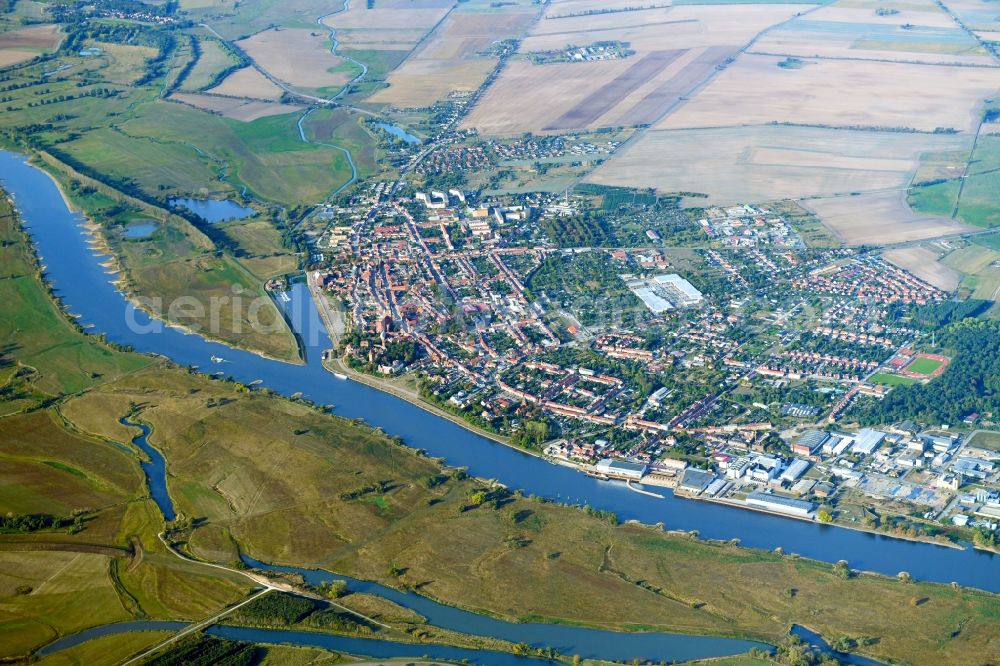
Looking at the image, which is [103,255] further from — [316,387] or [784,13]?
[784,13]

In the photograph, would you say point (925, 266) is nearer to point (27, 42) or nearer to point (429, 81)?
point (429, 81)

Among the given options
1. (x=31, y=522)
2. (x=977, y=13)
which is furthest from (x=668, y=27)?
(x=31, y=522)

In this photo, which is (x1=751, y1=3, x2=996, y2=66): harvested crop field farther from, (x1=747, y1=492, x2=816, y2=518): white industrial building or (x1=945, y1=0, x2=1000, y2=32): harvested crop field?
(x1=747, y1=492, x2=816, y2=518): white industrial building

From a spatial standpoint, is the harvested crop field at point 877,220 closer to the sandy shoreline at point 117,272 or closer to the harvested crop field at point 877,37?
the sandy shoreline at point 117,272

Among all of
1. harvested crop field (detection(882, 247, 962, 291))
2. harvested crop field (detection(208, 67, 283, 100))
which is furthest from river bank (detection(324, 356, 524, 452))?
harvested crop field (detection(208, 67, 283, 100))

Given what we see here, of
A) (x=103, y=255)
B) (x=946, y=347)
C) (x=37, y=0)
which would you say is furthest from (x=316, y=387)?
(x=37, y=0)

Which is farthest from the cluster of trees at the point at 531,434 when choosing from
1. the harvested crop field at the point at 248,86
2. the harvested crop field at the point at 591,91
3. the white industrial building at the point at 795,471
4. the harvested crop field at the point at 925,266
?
the harvested crop field at the point at 248,86
